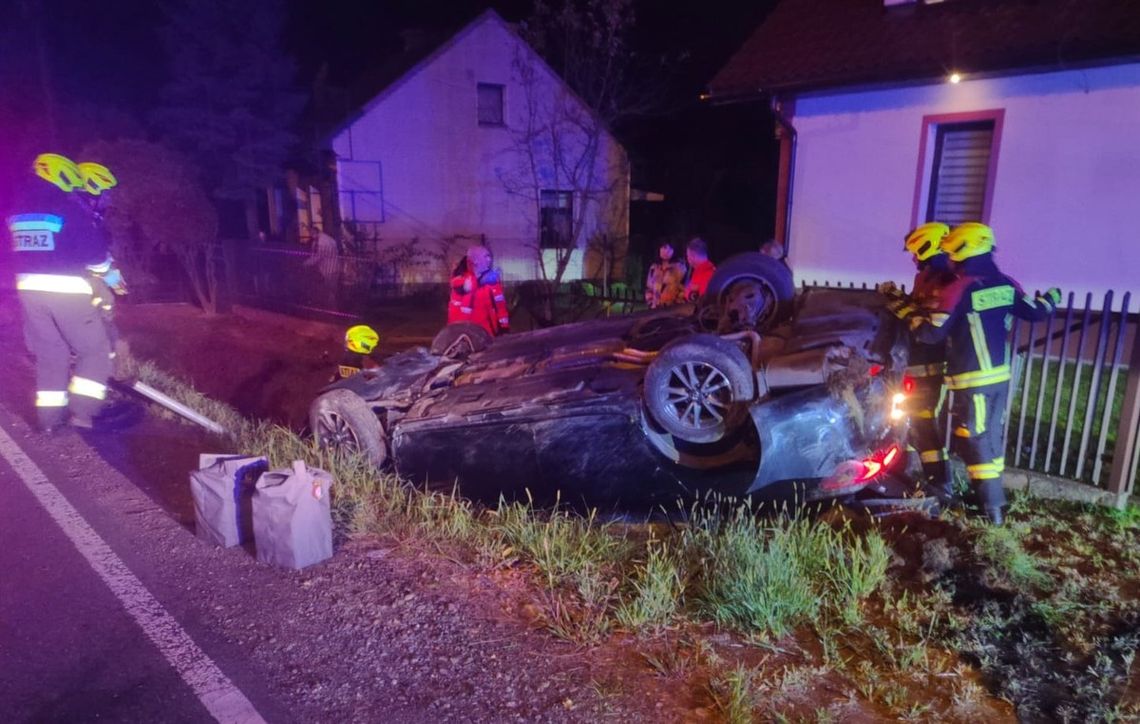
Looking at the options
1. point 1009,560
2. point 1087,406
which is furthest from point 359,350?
point 1087,406

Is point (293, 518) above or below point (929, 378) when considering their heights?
below

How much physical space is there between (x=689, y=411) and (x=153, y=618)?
268 cm

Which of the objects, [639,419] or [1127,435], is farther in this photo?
[1127,435]

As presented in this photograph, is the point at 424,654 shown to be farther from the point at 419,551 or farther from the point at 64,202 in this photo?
the point at 64,202

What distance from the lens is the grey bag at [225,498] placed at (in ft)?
12.0

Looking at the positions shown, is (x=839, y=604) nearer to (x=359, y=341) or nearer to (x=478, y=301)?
(x=359, y=341)

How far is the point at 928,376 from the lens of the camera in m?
4.74

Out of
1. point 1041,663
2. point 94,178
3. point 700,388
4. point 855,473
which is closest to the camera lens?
point 1041,663

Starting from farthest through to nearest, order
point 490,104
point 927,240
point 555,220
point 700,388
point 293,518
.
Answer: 1. point 555,220
2. point 490,104
3. point 927,240
4. point 700,388
5. point 293,518

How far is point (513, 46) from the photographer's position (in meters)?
20.7

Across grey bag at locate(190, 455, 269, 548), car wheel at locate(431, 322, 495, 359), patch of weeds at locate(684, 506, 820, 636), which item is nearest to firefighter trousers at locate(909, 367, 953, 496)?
patch of weeds at locate(684, 506, 820, 636)

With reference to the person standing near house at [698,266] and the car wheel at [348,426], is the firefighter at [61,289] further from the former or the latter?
the person standing near house at [698,266]

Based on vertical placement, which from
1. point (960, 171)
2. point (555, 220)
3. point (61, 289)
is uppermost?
point (960, 171)

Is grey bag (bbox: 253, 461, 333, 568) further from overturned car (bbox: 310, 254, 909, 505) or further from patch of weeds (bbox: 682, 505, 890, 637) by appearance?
patch of weeds (bbox: 682, 505, 890, 637)
